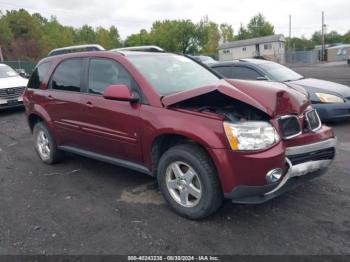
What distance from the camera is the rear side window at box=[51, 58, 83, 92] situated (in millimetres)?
4781

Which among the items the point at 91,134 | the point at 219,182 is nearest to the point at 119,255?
the point at 219,182

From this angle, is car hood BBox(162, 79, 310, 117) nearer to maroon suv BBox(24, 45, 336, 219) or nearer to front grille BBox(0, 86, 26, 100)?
maroon suv BBox(24, 45, 336, 219)

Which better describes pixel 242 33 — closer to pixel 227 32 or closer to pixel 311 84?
pixel 227 32

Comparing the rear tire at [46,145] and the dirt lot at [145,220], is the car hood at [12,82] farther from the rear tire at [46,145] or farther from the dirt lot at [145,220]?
the dirt lot at [145,220]

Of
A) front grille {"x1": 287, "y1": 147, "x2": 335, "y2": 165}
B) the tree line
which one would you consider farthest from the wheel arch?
the tree line

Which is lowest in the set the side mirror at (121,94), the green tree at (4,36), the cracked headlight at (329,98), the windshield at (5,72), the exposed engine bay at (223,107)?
the cracked headlight at (329,98)

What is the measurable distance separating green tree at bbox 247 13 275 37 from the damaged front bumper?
8966 centimetres

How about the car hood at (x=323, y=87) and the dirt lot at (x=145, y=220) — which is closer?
the dirt lot at (x=145, y=220)

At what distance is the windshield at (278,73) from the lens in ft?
24.9

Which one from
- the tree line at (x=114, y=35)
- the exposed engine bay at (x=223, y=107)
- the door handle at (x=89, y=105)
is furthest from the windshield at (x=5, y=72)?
the tree line at (x=114, y=35)

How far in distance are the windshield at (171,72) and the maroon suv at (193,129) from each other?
0.01 m

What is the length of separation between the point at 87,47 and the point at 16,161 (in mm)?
2401

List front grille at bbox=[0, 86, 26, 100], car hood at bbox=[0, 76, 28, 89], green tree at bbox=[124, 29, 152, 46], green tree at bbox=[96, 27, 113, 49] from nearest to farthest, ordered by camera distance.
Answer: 1. front grille at bbox=[0, 86, 26, 100]
2. car hood at bbox=[0, 76, 28, 89]
3. green tree at bbox=[124, 29, 152, 46]
4. green tree at bbox=[96, 27, 113, 49]

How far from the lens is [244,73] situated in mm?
7938
